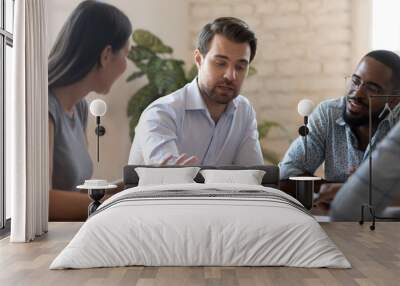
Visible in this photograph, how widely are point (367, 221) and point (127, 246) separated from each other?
3.65 metres

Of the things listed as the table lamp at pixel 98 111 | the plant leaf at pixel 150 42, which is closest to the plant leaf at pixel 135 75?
the plant leaf at pixel 150 42

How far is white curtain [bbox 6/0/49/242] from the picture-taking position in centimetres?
601

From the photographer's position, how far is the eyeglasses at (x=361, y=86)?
715 cm

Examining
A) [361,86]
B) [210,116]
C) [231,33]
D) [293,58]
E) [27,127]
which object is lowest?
[27,127]

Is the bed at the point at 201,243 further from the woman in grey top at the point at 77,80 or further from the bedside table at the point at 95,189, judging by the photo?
the woman in grey top at the point at 77,80

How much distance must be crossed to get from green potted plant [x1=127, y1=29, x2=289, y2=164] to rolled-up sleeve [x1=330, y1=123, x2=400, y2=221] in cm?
94

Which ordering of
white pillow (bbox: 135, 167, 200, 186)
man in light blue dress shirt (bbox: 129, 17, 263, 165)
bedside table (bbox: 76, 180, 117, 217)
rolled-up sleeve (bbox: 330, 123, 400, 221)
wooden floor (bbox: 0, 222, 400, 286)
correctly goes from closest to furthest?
wooden floor (bbox: 0, 222, 400, 286)
white pillow (bbox: 135, 167, 200, 186)
bedside table (bbox: 76, 180, 117, 217)
rolled-up sleeve (bbox: 330, 123, 400, 221)
man in light blue dress shirt (bbox: 129, 17, 263, 165)

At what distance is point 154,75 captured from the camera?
741cm

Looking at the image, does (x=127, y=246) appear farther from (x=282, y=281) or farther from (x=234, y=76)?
(x=234, y=76)

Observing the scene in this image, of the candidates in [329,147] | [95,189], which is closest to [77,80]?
[95,189]

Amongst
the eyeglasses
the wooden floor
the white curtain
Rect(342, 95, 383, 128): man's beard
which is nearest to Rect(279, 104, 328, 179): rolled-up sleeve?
Rect(342, 95, 383, 128): man's beard

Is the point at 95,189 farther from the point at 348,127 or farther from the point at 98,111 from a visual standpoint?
the point at 348,127

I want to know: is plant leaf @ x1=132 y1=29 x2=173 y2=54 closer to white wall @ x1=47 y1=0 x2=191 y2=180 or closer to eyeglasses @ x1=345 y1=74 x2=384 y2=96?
white wall @ x1=47 y1=0 x2=191 y2=180

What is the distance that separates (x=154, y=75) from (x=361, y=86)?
2.40 metres
